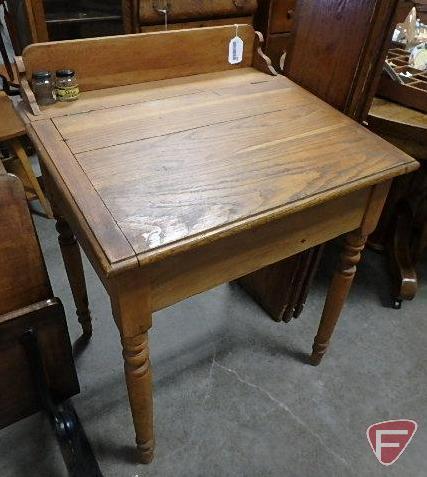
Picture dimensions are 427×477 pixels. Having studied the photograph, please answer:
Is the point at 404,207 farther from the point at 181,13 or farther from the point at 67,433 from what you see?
the point at 67,433

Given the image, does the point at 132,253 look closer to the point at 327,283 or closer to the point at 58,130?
the point at 58,130

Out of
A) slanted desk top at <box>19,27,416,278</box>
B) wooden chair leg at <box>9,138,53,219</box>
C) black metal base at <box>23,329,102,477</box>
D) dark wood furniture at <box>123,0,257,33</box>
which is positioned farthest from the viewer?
dark wood furniture at <box>123,0,257,33</box>

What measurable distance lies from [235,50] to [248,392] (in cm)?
95

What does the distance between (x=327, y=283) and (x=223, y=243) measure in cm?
98

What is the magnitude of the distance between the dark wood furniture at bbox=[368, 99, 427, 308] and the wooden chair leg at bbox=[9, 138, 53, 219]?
1260mm

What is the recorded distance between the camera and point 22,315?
83 cm

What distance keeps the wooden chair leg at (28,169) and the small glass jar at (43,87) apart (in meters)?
0.79

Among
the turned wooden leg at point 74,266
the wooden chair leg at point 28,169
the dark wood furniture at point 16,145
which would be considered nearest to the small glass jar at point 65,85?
the turned wooden leg at point 74,266

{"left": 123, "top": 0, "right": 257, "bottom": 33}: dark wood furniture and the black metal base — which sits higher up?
{"left": 123, "top": 0, "right": 257, "bottom": 33}: dark wood furniture

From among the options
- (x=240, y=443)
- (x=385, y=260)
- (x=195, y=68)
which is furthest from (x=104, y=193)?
(x=385, y=260)

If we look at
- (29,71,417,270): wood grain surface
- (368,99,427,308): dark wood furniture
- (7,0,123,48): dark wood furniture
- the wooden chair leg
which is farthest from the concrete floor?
(7,0,123,48): dark wood furniture

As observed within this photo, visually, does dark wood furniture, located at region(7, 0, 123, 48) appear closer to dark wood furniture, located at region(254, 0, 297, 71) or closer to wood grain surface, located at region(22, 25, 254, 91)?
dark wood furniture, located at region(254, 0, 297, 71)

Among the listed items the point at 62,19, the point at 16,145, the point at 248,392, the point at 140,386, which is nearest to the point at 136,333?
the point at 140,386

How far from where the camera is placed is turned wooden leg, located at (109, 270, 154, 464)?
26.3 inches
